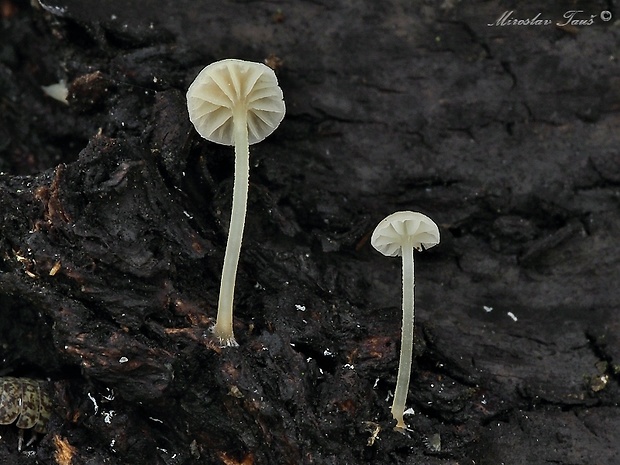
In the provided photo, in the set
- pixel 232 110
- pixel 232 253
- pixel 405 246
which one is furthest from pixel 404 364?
pixel 232 110

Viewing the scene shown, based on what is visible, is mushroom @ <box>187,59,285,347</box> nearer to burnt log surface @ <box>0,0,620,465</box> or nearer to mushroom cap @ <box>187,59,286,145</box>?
mushroom cap @ <box>187,59,286,145</box>

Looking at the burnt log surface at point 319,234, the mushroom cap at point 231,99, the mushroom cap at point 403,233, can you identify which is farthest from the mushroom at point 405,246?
the mushroom cap at point 231,99

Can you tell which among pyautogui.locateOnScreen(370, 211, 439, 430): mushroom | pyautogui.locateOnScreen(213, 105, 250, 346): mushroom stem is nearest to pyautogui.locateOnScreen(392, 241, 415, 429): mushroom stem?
pyautogui.locateOnScreen(370, 211, 439, 430): mushroom

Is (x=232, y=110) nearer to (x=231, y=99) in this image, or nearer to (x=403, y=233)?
(x=231, y=99)

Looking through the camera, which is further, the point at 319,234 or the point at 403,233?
the point at 319,234

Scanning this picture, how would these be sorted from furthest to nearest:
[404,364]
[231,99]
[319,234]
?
[319,234] → [231,99] → [404,364]

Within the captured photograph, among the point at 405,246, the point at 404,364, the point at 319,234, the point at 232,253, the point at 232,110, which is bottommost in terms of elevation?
the point at 404,364

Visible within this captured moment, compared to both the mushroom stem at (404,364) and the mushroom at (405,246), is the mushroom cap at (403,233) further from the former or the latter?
the mushroom stem at (404,364)

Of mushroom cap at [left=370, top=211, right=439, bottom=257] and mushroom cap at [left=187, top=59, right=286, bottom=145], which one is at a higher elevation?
mushroom cap at [left=187, top=59, right=286, bottom=145]
